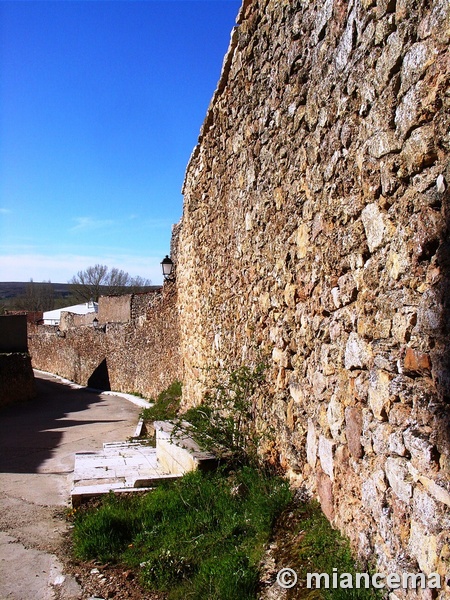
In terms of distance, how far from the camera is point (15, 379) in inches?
650

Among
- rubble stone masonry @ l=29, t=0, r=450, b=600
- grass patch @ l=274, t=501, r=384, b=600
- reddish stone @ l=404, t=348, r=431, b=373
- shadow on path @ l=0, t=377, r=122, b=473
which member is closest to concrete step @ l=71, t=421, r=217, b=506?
rubble stone masonry @ l=29, t=0, r=450, b=600

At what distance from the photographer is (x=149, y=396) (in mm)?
14773

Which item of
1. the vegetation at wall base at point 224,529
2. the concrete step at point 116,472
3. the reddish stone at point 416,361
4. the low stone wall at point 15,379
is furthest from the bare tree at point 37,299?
the reddish stone at point 416,361

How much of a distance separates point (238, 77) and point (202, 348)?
3163 millimetres

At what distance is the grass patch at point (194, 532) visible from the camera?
10.1 ft

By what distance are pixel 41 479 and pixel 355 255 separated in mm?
4928

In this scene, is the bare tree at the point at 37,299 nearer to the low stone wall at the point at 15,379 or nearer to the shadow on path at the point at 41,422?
the shadow on path at the point at 41,422

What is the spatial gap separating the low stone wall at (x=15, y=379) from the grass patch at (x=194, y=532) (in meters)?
12.6

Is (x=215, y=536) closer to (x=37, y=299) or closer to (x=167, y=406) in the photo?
(x=167, y=406)

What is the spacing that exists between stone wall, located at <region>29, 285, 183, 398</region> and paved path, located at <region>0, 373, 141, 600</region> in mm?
1084

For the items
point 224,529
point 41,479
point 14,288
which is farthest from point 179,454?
point 14,288

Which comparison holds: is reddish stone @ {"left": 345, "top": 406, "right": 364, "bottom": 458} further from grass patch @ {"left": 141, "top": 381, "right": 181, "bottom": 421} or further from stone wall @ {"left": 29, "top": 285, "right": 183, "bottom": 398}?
stone wall @ {"left": 29, "top": 285, "right": 183, "bottom": 398}

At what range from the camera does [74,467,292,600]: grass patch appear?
308 centimetres

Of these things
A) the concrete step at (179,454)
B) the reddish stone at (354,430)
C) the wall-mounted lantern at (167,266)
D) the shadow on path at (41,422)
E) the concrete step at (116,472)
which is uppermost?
the wall-mounted lantern at (167,266)
